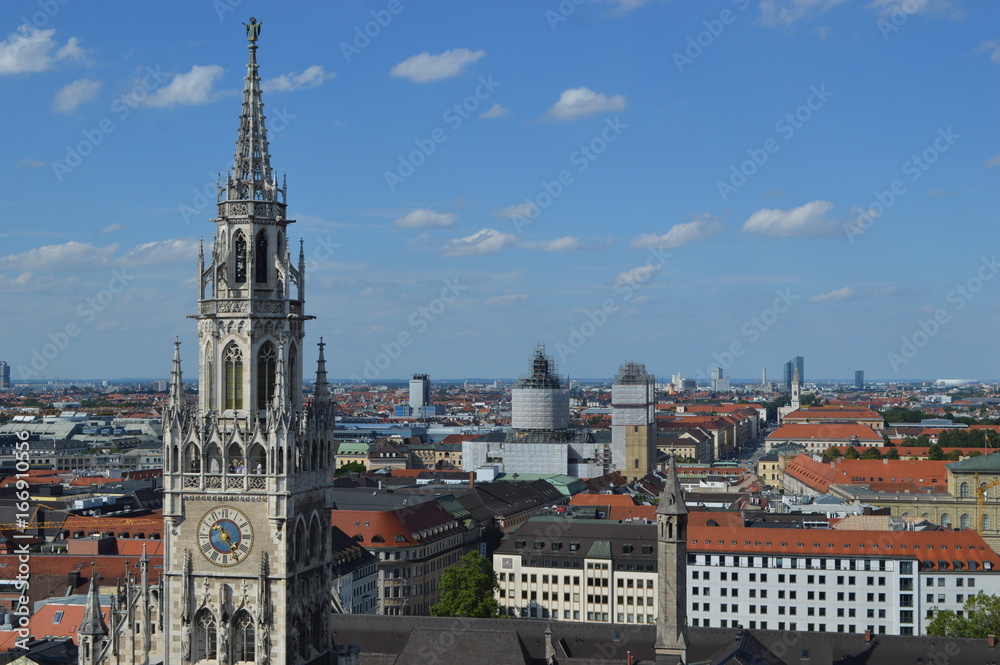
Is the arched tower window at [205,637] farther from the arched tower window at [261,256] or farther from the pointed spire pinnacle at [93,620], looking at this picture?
the arched tower window at [261,256]

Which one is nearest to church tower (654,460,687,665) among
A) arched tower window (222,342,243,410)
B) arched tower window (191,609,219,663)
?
arched tower window (191,609,219,663)

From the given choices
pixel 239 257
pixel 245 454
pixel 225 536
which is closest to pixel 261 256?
pixel 239 257

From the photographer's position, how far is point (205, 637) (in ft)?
124

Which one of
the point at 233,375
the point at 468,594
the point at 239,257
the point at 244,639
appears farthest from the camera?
the point at 468,594

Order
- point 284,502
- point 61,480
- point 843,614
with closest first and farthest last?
point 284,502
point 843,614
point 61,480

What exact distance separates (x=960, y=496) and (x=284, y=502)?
430 ft

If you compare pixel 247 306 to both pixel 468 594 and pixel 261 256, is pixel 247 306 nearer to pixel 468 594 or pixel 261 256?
pixel 261 256

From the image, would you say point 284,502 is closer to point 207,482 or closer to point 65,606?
point 207,482

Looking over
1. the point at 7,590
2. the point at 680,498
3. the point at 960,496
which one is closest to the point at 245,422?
the point at 680,498

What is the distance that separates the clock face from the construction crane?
5042 inches

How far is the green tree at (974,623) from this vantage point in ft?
271

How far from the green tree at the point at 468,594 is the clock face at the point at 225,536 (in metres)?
61.2

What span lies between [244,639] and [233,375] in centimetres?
776

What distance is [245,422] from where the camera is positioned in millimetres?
37656
